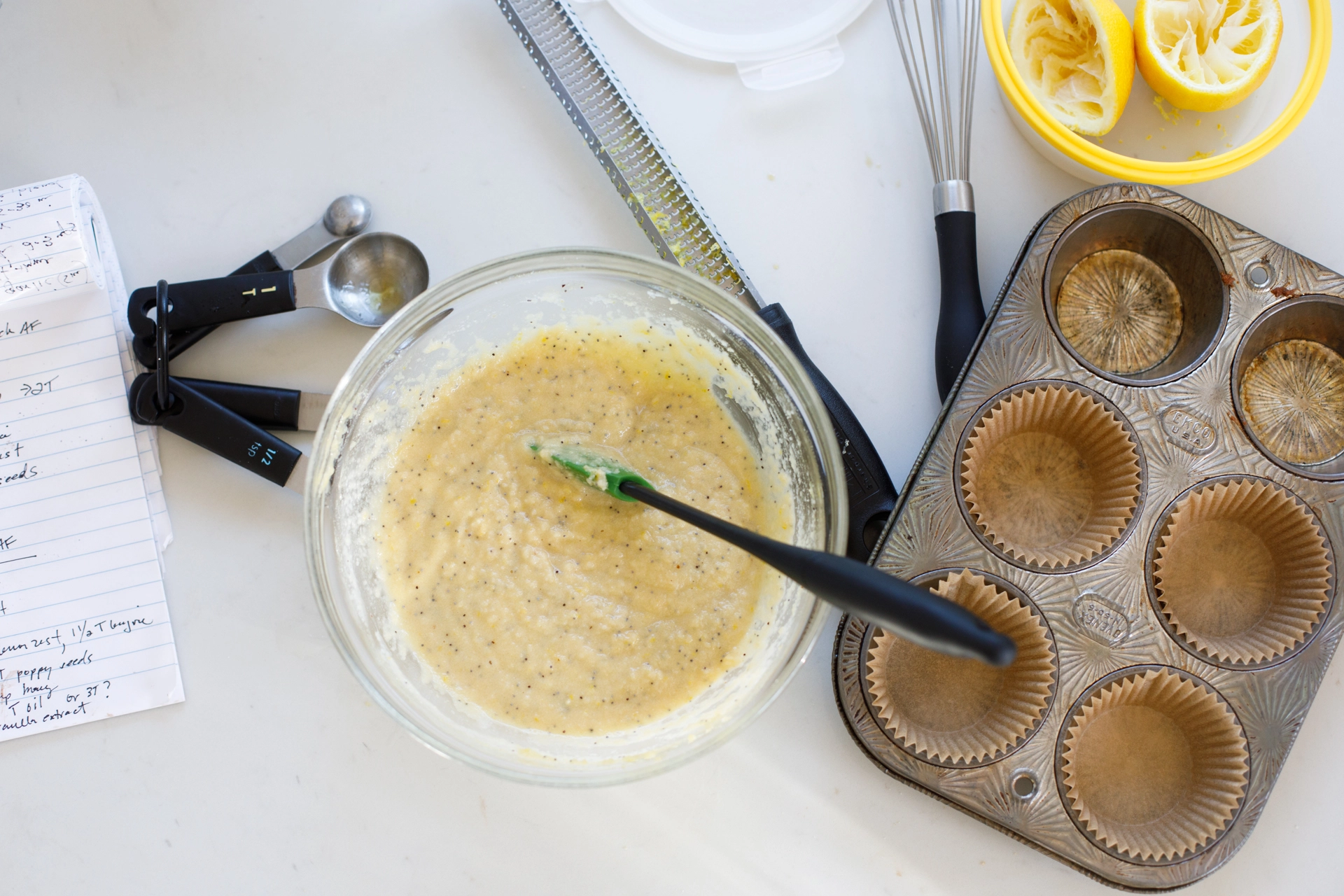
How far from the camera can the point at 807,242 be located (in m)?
1.32

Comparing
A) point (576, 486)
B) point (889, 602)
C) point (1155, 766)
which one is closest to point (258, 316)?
point (576, 486)

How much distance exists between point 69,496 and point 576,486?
739 millimetres

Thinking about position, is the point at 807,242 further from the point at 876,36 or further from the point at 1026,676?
the point at 1026,676

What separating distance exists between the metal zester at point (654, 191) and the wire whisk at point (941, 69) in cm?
35

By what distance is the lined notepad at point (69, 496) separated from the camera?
1.24 m

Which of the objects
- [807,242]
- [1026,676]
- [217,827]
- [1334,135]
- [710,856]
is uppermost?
[1334,135]

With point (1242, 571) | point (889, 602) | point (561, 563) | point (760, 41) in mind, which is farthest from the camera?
point (760, 41)

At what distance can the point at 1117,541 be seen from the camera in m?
1.16

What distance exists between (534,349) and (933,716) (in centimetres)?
73

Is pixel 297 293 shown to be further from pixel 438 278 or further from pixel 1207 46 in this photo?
pixel 1207 46

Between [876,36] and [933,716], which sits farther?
[876,36]

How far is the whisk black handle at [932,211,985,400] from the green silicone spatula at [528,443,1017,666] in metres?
0.49

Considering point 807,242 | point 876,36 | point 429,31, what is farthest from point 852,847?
point 429,31

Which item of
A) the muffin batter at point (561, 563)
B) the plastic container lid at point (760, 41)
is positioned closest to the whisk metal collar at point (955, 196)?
the plastic container lid at point (760, 41)
